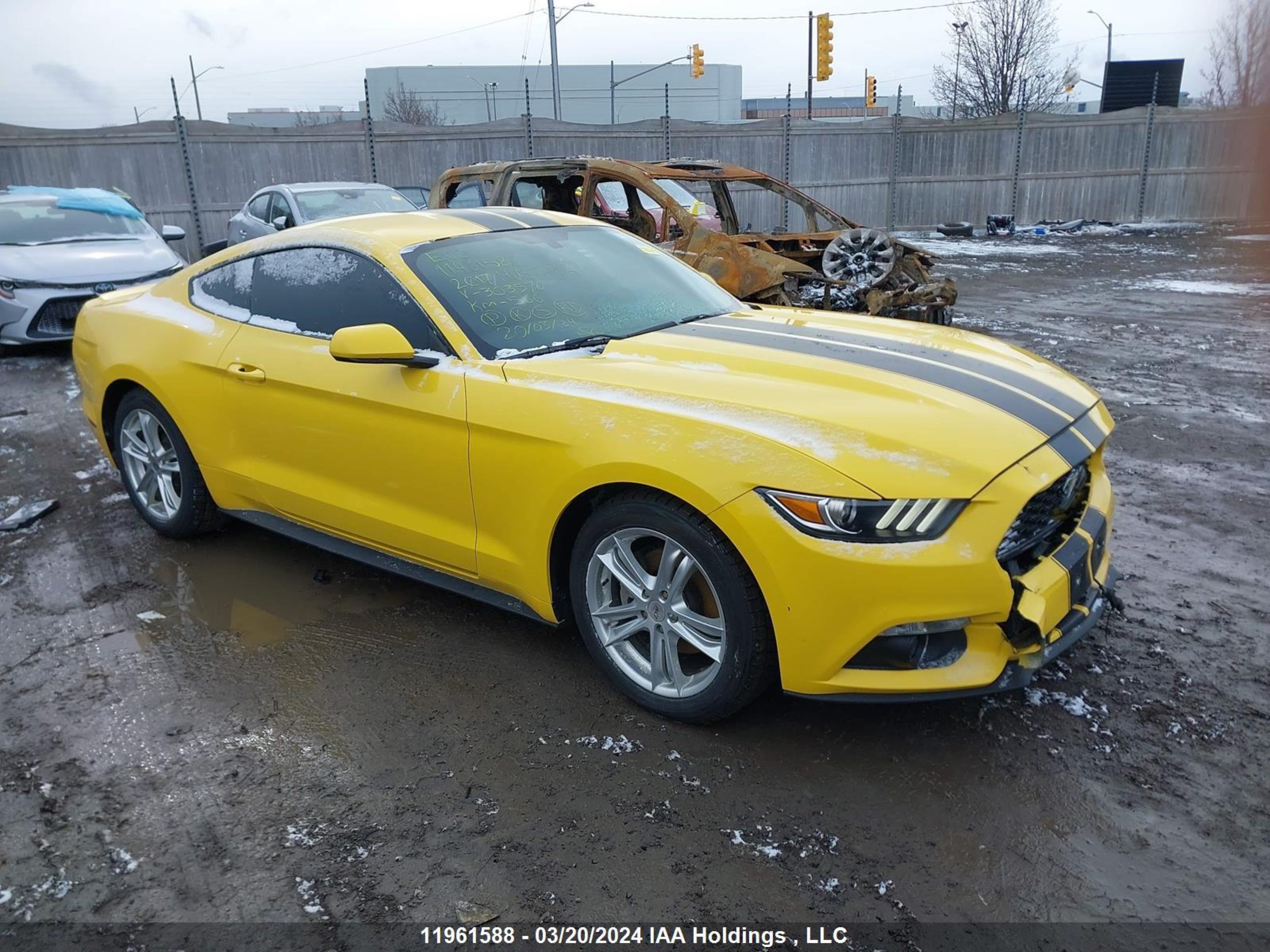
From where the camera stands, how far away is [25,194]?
34.2ft

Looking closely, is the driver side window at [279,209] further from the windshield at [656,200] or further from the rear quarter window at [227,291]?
the rear quarter window at [227,291]

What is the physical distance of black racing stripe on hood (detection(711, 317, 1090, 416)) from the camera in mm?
3293

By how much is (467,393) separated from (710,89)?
79.7m

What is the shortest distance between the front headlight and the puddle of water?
6.82ft

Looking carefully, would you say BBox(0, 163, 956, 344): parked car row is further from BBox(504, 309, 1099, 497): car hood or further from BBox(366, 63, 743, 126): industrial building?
BBox(366, 63, 743, 126): industrial building

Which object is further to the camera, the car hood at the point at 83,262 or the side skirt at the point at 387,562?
the car hood at the point at 83,262

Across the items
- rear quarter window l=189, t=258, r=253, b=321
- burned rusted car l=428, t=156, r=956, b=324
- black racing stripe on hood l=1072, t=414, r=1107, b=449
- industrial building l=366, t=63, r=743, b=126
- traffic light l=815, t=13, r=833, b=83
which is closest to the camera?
black racing stripe on hood l=1072, t=414, r=1107, b=449

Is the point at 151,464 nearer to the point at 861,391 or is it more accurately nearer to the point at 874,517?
the point at 861,391

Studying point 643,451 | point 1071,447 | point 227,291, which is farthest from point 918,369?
point 227,291

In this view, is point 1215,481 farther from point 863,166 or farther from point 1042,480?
point 863,166

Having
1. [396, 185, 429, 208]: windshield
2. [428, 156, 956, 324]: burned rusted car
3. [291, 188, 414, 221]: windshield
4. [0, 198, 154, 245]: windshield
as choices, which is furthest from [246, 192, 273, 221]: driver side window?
[428, 156, 956, 324]: burned rusted car

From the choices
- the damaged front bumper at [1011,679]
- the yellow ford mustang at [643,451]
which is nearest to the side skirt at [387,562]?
the yellow ford mustang at [643,451]

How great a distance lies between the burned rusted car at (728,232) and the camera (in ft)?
27.1

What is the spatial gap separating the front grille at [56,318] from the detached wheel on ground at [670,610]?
7.92 m
